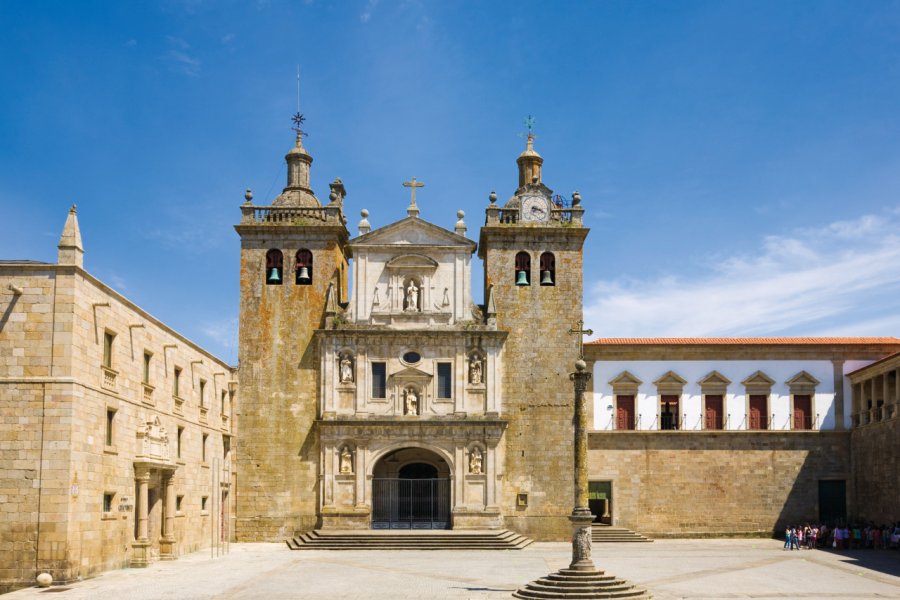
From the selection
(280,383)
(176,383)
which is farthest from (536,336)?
(176,383)

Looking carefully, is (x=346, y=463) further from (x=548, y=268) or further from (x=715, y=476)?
(x=715, y=476)

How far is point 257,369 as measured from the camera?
4344 centimetres

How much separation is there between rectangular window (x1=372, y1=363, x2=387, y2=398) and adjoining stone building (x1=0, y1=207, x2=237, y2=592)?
10898 millimetres

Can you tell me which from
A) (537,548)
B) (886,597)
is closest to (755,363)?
(537,548)

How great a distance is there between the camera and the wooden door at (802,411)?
148ft

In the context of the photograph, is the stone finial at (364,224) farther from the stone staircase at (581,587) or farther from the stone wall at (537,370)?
the stone staircase at (581,587)

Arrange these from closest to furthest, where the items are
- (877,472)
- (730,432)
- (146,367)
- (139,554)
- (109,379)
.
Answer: (109,379) → (139,554) → (146,367) → (877,472) → (730,432)

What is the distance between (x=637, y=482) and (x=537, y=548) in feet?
22.1

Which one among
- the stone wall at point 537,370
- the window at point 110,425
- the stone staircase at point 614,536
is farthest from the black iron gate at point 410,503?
the window at point 110,425

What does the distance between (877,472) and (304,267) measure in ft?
83.3

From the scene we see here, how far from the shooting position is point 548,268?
45062 millimetres

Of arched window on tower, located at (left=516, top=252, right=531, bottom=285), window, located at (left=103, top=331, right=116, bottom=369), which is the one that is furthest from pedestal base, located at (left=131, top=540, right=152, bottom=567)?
arched window on tower, located at (left=516, top=252, right=531, bottom=285)

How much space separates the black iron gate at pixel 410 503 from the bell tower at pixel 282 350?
2795 millimetres

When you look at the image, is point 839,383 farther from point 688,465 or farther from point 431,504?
point 431,504
